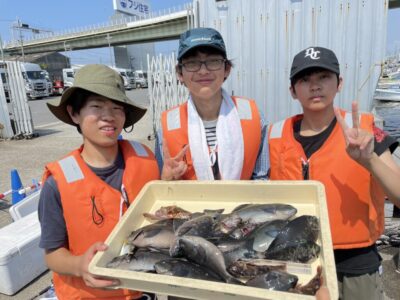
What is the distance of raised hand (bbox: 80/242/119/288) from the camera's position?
131 cm

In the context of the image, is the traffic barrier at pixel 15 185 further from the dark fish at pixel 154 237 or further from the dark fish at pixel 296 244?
the dark fish at pixel 296 244

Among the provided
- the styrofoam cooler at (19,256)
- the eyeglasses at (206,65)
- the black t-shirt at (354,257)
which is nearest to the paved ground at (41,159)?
the styrofoam cooler at (19,256)

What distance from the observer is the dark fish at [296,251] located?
53.3 inches

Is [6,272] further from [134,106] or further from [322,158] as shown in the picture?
[322,158]

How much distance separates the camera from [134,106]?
204 cm

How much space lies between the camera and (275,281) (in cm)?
116

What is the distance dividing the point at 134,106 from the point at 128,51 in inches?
3272

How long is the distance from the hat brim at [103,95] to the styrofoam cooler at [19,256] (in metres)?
2.28

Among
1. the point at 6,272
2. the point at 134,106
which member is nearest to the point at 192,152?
the point at 134,106

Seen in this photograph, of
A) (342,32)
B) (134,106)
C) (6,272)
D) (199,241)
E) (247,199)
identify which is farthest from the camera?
(342,32)

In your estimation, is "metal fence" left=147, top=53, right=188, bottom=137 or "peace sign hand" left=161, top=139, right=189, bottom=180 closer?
"peace sign hand" left=161, top=139, right=189, bottom=180

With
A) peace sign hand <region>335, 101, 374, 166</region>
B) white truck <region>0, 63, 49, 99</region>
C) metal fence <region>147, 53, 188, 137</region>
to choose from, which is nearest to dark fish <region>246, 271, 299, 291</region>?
peace sign hand <region>335, 101, 374, 166</region>

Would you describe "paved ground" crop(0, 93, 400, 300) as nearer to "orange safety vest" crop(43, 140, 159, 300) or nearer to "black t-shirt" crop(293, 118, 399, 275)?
"black t-shirt" crop(293, 118, 399, 275)

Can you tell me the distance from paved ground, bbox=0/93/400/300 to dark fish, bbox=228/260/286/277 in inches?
106
